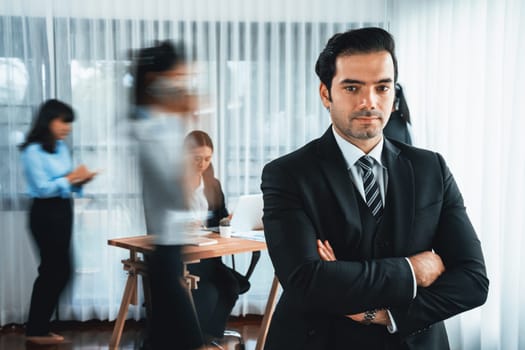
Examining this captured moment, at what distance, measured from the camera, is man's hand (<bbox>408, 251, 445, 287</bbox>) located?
4.88ft

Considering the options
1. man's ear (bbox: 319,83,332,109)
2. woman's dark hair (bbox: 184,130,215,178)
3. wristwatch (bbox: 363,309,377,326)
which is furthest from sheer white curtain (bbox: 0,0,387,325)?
wristwatch (bbox: 363,309,377,326)

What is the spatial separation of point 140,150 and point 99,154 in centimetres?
296

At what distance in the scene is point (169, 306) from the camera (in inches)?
91.0

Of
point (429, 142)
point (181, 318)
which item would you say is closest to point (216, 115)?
point (429, 142)

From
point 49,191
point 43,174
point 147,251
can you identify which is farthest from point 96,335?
point 147,251

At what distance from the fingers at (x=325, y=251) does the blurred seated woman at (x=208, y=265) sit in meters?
2.21

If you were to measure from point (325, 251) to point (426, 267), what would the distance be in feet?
0.91

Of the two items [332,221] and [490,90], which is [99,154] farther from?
[332,221]

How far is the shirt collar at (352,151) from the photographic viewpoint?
1.52m

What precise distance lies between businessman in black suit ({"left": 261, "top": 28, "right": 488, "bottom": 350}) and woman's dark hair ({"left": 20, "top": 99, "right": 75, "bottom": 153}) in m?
2.72

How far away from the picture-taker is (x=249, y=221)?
399cm

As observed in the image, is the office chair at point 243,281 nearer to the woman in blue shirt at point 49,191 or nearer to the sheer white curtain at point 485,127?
the woman in blue shirt at point 49,191

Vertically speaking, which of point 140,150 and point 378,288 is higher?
point 140,150

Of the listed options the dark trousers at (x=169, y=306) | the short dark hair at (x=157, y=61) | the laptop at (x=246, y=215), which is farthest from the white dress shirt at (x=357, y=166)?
the laptop at (x=246, y=215)
